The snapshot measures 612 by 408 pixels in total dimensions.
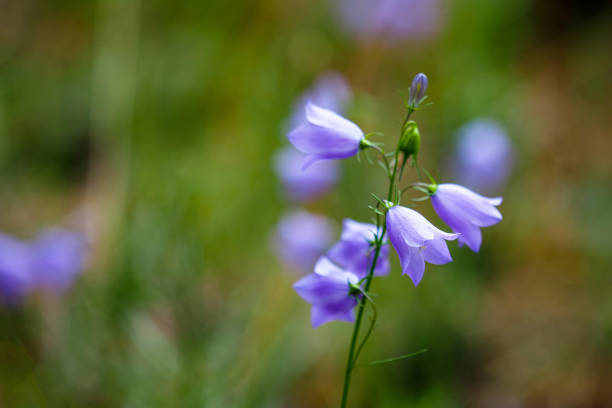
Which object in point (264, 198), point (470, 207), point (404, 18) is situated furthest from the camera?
point (404, 18)

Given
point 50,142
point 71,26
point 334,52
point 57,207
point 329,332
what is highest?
point 71,26

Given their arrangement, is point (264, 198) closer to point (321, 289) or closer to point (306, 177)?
point (306, 177)

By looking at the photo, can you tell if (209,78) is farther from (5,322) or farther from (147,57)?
(5,322)

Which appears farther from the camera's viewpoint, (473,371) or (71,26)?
(71,26)

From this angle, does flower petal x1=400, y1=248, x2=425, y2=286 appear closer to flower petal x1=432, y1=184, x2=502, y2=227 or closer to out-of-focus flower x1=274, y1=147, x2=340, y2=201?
flower petal x1=432, y1=184, x2=502, y2=227

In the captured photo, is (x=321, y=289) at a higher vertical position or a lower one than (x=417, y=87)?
lower

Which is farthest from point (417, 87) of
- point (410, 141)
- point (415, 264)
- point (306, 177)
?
point (306, 177)

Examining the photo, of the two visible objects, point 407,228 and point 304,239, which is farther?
point 304,239

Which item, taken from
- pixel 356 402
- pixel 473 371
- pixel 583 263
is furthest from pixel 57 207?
pixel 583 263
